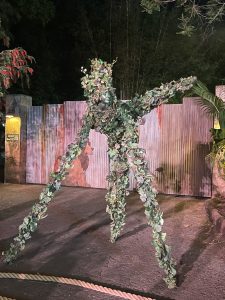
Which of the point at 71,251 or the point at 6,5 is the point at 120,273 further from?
the point at 6,5

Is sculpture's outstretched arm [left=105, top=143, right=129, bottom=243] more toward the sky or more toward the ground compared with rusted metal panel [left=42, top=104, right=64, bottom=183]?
more toward the ground

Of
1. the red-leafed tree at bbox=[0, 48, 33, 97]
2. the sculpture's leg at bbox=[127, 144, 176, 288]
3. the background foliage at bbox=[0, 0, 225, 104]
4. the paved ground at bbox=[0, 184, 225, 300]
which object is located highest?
the background foliage at bbox=[0, 0, 225, 104]

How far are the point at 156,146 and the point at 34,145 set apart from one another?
3953 millimetres

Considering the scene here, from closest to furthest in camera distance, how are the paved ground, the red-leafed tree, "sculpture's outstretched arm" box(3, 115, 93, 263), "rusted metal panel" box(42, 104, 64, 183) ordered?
the paved ground, "sculpture's outstretched arm" box(3, 115, 93, 263), the red-leafed tree, "rusted metal panel" box(42, 104, 64, 183)

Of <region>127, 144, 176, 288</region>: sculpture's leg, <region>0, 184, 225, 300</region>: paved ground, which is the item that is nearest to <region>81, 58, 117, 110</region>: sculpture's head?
<region>127, 144, 176, 288</region>: sculpture's leg

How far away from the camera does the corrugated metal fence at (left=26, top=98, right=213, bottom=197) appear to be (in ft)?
35.1

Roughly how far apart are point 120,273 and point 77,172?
705cm

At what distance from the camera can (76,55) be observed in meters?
22.4

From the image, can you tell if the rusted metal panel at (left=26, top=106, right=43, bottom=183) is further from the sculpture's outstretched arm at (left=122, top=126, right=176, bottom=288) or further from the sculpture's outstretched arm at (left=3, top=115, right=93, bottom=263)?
the sculpture's outstretched arm at (left=122, top=126, right=176, bottom=288)

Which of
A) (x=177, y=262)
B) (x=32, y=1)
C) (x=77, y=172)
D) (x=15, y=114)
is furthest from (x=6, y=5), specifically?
(x=177, y=262)

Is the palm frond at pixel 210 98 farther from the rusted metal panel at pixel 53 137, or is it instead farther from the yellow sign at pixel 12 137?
the yellow sign at pixel 12 137

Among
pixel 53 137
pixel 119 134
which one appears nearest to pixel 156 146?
pixel 53 137

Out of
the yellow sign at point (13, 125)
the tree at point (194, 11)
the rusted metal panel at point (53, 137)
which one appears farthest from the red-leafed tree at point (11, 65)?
the yellow sign at point (13, 125)

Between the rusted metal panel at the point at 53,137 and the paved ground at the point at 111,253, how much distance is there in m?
2.89
